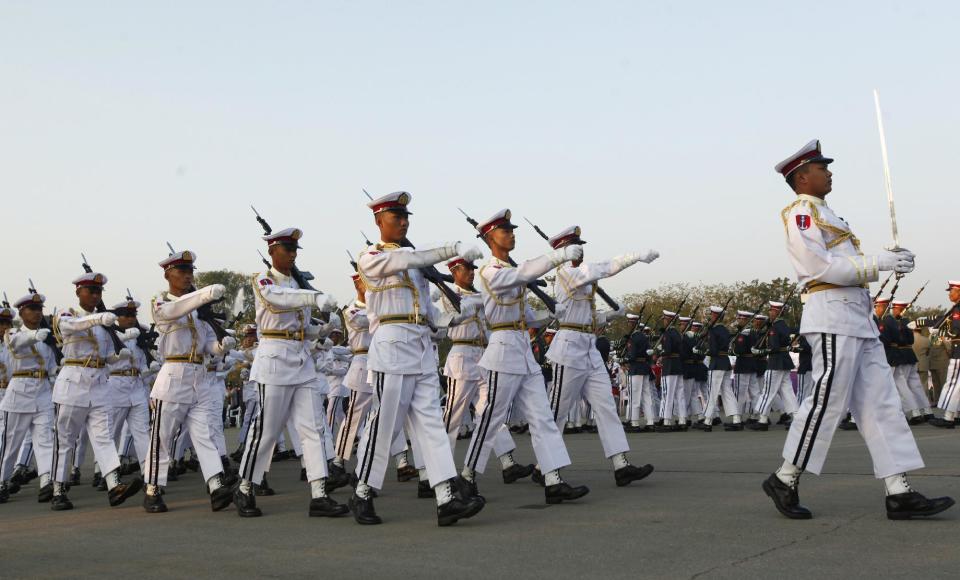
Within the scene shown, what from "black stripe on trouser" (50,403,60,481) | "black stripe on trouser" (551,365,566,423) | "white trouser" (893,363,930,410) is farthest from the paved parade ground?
"white trouser" (893,363,930,410)

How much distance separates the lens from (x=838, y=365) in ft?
21.2

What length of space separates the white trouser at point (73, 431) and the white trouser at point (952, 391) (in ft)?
38.7

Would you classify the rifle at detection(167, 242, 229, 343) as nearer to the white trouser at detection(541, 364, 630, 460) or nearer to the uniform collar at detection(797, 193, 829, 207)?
the white trouser at detection(541, 364, 630, 460)

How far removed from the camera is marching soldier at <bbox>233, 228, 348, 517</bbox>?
26.6ft

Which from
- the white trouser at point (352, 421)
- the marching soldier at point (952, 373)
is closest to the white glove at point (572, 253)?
the white trouser at point (352, 421)

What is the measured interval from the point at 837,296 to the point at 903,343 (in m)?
10.9

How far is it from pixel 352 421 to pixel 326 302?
14.3ft

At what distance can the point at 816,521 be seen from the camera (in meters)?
6.31

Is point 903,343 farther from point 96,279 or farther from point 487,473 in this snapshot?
point 96,279

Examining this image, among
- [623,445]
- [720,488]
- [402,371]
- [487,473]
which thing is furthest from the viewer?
[487,473]

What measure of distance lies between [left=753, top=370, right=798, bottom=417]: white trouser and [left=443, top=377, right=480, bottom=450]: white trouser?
817 cm

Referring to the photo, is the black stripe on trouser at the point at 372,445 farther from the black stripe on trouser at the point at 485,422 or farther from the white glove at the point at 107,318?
the white glove at the point at 107,318

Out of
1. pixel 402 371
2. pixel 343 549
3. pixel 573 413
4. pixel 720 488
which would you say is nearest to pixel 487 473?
pixel 720 488

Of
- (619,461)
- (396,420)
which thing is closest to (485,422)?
(619,461)
